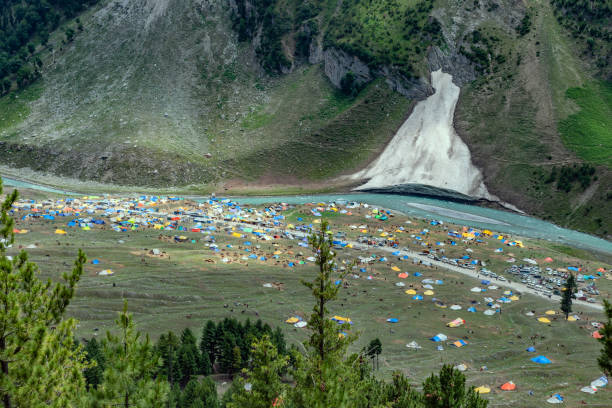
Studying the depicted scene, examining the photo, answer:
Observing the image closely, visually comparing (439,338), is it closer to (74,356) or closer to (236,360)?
(236,360)

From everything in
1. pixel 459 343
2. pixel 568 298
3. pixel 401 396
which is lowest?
pixel 459 343

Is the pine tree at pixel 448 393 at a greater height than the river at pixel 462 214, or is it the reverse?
the river at pixel 462 214

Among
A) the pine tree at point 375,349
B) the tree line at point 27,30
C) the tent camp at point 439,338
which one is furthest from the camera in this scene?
the tree line at point 27,30

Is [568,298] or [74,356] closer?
[74,356]

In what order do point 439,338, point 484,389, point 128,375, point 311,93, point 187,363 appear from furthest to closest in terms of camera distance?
1. point 311,93
2. point 439,338
3. point 187,363
4. point 484,389
5. point 128,375

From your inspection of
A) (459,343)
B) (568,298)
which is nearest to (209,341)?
(459,343)

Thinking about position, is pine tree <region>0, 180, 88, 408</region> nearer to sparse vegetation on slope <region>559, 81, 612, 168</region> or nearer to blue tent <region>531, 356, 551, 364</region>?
blue tent <region>531, 356, 551, 364</region>

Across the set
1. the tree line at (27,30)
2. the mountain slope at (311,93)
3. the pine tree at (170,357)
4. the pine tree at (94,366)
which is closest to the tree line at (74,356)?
the pine tree at (170,357)

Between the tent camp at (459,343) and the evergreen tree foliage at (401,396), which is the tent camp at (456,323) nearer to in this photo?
the tent camp at (459,343)
